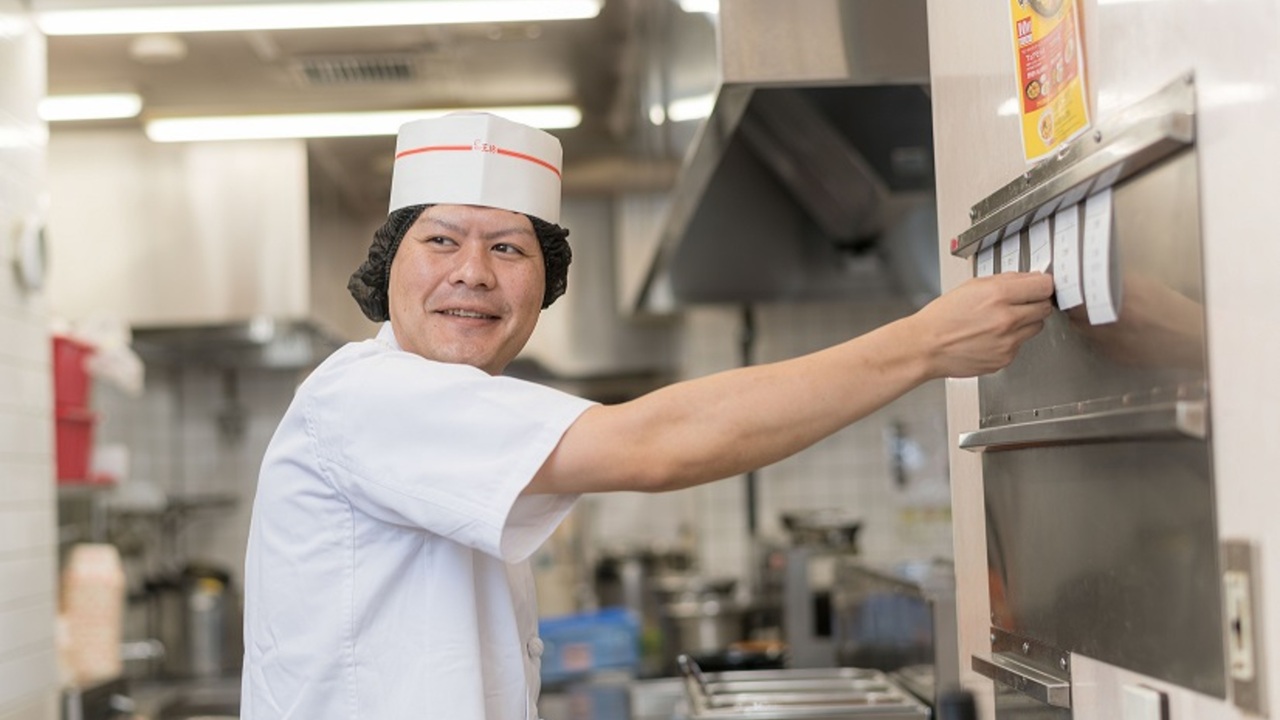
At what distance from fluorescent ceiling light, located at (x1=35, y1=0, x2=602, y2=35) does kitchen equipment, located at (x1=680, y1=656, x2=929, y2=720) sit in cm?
181

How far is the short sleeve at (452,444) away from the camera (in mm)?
1279

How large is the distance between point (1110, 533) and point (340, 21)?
2918mm

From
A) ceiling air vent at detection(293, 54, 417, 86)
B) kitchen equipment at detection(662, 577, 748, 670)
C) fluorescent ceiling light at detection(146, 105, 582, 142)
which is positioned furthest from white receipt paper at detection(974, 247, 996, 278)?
fluorescent ceiling light at detection(146, 105, 582, 142)

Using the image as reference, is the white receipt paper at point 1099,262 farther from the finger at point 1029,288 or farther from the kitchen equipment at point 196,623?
the kitchen equipment at point 196,623

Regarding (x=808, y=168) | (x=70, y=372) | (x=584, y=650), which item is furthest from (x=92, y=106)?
(x=808, y=168)

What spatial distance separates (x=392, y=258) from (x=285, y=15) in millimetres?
2124

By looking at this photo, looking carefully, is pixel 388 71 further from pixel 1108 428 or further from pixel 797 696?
pixel 1108 428

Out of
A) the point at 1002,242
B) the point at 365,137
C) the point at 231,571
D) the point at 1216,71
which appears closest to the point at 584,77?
the point at 365,137

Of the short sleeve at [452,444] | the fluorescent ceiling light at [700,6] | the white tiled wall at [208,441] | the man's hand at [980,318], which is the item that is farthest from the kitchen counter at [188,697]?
the man's hand at [980,318]

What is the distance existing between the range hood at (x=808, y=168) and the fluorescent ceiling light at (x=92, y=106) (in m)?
1.71

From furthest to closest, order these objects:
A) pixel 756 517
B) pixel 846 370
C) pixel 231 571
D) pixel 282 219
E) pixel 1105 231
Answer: pixel 231 571 → pixel 756 517 → pixel 282 219 → pixel 846 370 → pixel 1105 231

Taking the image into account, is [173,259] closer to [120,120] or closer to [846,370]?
[120,120]

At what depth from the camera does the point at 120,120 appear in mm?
4887

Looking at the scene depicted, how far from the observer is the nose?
154 cm
